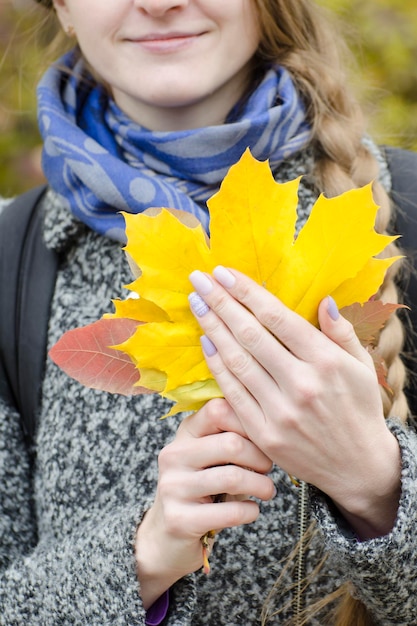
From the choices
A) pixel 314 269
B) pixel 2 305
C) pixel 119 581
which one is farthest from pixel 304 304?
pixel 2 305

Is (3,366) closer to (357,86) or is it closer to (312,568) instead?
(312,568)

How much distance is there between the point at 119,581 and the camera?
110cm

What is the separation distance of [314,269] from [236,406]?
0.58ft

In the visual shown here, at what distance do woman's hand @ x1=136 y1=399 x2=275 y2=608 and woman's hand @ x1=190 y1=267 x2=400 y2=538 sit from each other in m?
0.03

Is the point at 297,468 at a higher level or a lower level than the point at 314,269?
lower

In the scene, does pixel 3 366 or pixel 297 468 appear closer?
pixel 297 468

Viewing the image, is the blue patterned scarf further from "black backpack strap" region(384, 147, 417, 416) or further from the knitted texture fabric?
"black backpack strap" region(384, 147, 417, 416)

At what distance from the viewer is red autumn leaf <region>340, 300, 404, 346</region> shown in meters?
0.84

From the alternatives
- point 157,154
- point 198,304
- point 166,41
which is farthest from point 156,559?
point 166,41

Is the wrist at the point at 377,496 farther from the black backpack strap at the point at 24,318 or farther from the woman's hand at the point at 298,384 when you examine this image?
the black backpack strap at the point at 24,318

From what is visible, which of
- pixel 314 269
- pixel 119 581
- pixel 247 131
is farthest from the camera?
pixel 247 131

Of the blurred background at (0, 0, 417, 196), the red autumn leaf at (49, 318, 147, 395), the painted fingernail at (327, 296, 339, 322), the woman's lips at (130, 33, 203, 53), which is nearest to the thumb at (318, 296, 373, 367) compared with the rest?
the painted fingernail at (327, 296, 339, 322)

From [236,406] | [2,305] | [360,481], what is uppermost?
[236,406]

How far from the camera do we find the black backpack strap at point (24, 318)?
1403 millimetres
